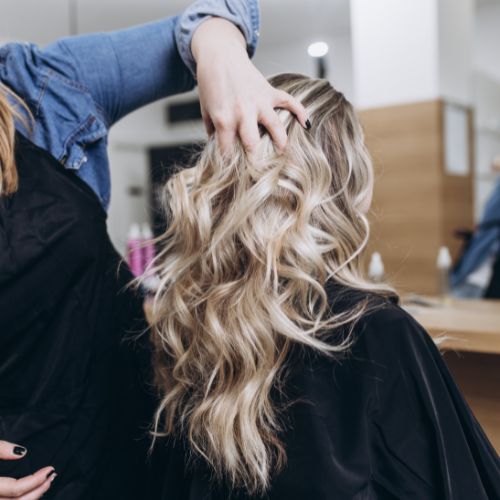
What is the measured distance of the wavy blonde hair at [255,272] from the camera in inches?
34.5

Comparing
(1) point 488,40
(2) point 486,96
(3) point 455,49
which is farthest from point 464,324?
(1) point 488,40

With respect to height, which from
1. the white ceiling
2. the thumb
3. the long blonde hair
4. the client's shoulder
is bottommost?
the thumb

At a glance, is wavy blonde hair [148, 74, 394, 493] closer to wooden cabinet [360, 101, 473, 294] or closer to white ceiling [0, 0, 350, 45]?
white ceiling [0, 0, 350, 45]

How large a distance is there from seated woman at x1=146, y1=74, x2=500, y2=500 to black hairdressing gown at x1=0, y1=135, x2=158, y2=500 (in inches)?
4.0

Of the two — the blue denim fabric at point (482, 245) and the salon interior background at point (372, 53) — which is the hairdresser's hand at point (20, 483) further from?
the blue denim fabric at point (482, 245)

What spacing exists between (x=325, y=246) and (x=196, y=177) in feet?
0.77

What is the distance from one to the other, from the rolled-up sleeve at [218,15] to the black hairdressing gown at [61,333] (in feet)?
0.86

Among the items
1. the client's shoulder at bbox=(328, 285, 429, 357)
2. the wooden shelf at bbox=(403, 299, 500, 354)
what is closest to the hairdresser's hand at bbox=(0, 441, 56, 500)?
the client's shoulder at bbox=(328, 285, 429, 357)

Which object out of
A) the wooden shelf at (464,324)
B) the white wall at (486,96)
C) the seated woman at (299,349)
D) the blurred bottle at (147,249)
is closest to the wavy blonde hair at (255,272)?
the seated woman at (299,349)

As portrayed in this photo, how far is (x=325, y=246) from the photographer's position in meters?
0.92

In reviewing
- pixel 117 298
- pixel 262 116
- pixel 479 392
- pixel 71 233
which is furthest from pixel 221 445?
pixel 479 392

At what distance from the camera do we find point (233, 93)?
79 cm

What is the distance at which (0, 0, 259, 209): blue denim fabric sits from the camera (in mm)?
890

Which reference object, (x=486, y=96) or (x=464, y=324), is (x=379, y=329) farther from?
(x=486, y=96)
